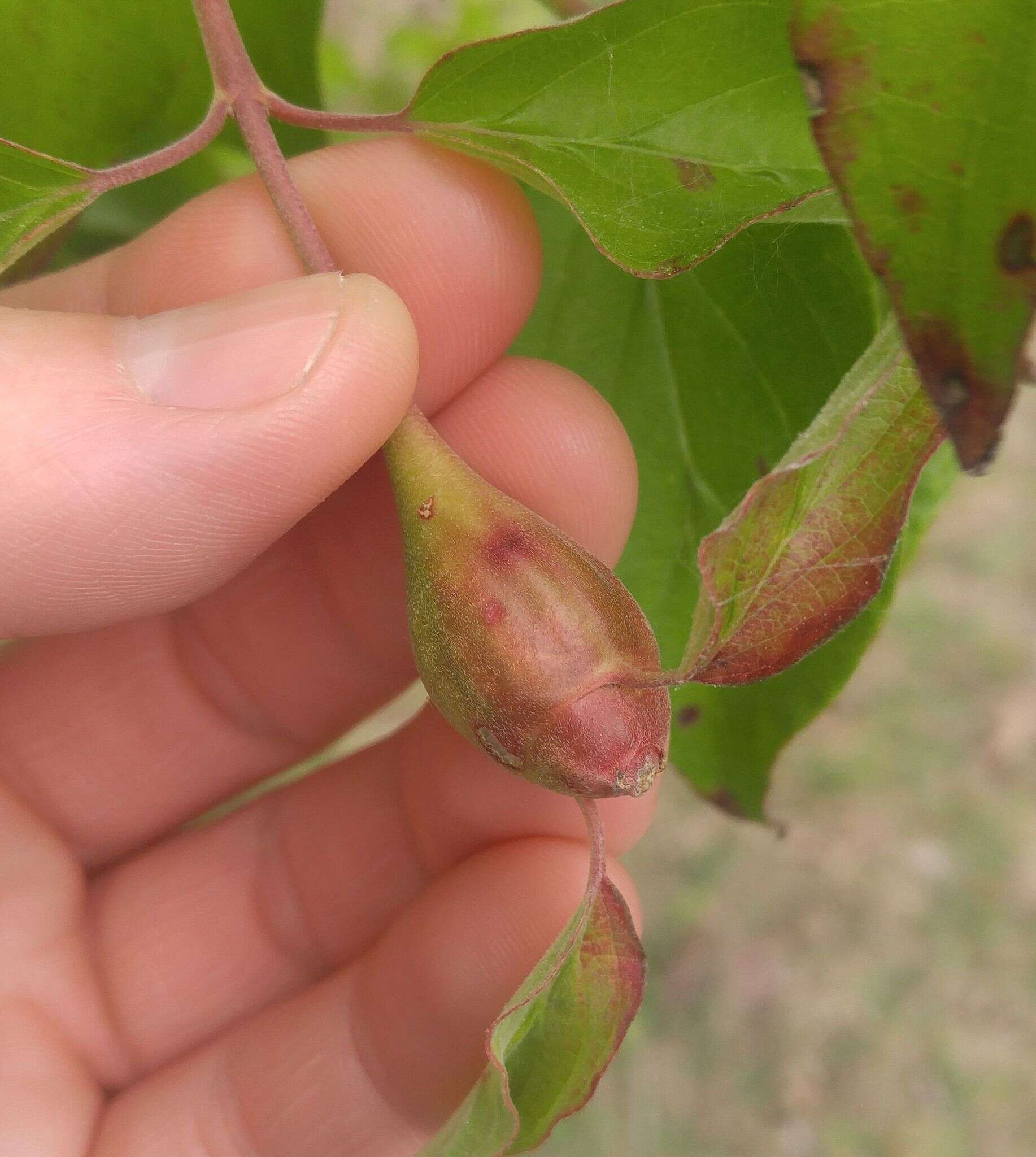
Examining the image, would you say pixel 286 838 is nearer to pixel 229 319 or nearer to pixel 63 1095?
pixel 63 1095

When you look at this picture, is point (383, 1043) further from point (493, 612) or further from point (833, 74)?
point (833, 74)

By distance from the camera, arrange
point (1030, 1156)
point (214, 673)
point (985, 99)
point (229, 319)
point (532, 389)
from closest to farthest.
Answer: point (985, 99), point (229, 319), point (532, 389), point (214, 673), point (1030, 1156)

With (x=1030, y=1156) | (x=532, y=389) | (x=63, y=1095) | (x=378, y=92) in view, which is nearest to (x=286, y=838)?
(x=63, y=1095)

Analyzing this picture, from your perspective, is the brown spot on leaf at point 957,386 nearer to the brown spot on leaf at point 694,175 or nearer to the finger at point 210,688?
the brown spot on leaf at point 694,175

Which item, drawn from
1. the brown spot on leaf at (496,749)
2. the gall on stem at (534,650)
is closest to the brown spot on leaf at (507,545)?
the gall on stem at (534,650)

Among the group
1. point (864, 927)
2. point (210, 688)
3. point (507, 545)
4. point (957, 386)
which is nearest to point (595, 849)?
point (507, 545)

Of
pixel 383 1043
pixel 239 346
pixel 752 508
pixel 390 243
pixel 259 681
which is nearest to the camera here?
pixel 752 508

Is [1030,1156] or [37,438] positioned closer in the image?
[37,438]
